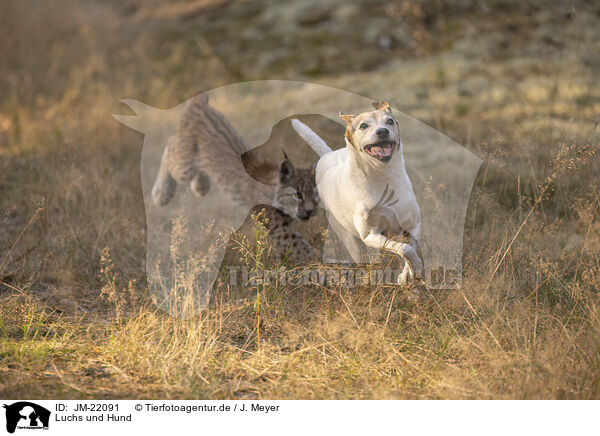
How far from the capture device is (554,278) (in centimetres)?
392

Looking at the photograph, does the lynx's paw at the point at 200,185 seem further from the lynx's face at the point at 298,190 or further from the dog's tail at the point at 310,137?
the dog's tail at the point at 310,137

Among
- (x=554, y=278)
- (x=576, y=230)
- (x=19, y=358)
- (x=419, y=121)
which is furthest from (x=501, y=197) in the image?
(x=19, y=358)

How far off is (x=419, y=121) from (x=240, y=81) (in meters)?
3.80

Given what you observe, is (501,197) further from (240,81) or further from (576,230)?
(240,81)

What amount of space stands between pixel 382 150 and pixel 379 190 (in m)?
0.32

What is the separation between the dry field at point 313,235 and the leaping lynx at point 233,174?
0.31 m

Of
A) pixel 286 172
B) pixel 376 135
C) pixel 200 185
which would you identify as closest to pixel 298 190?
pixel 286 172

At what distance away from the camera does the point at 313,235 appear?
523 cm

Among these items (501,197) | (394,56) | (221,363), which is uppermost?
(394,56)

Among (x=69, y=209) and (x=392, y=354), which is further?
(x=69, y=209)

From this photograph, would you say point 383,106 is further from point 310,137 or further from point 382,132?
point 310,137
